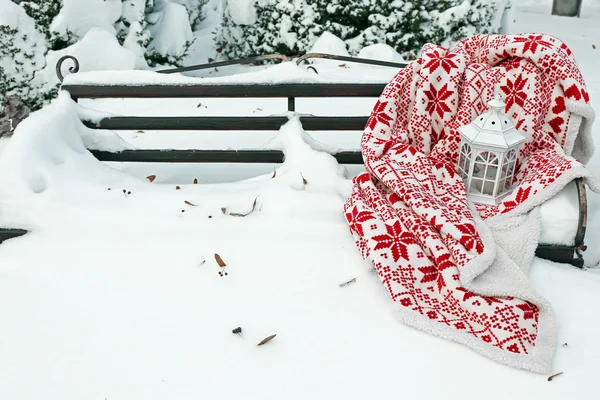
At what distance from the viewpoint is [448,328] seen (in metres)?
1.93

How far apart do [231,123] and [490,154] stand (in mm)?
1362

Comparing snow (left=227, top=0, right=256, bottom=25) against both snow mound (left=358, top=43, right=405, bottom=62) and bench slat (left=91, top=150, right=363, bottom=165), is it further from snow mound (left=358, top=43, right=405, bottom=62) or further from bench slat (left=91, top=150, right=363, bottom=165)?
bench slat (left=91, top=150, right=363, bottom=165)

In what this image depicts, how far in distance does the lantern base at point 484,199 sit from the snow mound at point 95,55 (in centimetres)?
331

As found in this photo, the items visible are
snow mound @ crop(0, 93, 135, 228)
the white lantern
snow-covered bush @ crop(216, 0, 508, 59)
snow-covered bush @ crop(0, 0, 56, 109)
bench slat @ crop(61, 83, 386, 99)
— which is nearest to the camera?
the white lantern

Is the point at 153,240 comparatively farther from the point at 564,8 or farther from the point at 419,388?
the point at 564,8

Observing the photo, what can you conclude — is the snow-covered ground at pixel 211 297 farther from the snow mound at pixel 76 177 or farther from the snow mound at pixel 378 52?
the snow mound at pixel 378 52

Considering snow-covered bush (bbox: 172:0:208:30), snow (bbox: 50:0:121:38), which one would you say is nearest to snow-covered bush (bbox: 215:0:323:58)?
snow-covered bush (bbox: 172:0:208:30)

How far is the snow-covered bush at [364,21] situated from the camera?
5.02 m

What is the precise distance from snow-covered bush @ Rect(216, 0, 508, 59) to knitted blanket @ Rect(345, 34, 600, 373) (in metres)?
2.37

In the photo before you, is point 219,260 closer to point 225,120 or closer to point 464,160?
point 225,120

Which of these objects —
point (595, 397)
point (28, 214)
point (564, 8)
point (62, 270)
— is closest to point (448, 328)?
point (595, 397)

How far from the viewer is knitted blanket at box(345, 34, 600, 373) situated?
1.94 metres

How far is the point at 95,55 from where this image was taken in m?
4.63

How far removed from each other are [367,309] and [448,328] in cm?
30
